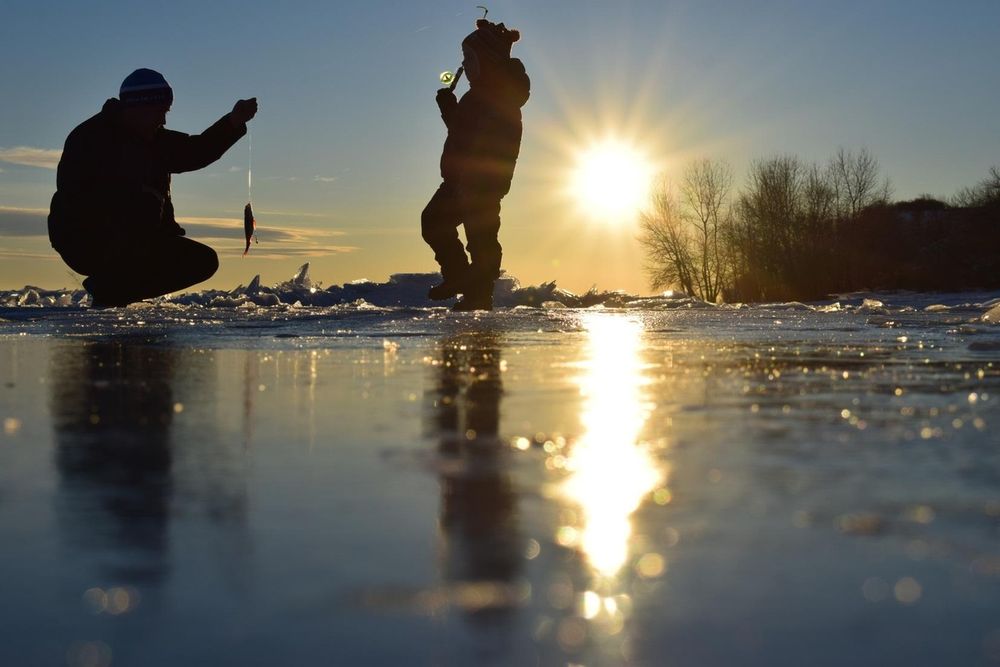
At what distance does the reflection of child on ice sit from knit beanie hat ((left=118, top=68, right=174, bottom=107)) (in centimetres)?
454

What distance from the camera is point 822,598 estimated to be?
4.26 feet

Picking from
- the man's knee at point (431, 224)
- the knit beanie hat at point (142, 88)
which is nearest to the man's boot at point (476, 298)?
the man's knee at point (431, 224)

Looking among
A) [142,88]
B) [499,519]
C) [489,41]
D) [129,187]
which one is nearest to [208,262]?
[129,187]

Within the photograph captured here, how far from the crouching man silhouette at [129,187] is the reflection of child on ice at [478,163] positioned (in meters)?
3.89

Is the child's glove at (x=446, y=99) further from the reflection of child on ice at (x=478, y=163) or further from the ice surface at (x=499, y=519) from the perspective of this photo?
the ice surface at (x=499, y=519)

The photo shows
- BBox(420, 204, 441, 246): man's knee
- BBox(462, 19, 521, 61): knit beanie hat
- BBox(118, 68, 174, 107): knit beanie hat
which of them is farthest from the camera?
BBox(420, 204, 441, 246): man's knee

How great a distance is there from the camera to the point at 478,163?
489 inches

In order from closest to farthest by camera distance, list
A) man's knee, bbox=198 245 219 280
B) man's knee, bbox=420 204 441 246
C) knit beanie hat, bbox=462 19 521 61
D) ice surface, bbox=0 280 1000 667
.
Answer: ice surface, bbox=0 280 1000 667 → man's knee, bbox=198 245 219 280 → knit beanie hat, bbox=462 19 521 61 → man's knee, bbox=420 204 441 246

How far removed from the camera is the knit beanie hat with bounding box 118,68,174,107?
26.2 feet

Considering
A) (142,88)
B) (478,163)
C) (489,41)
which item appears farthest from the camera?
(478,163)

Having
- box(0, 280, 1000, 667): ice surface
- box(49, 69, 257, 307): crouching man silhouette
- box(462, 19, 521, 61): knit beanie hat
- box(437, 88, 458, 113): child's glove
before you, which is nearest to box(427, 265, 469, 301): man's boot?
box(437, 88, 458, 113): child's glove

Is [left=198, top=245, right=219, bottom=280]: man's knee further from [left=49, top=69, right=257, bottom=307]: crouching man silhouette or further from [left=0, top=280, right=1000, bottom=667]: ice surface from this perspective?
[left=0, top=280, right=1000, bottom=667]: ice surface

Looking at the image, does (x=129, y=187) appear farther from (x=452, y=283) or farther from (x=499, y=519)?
(x=499, y=519)

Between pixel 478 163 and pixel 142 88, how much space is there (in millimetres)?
4970
